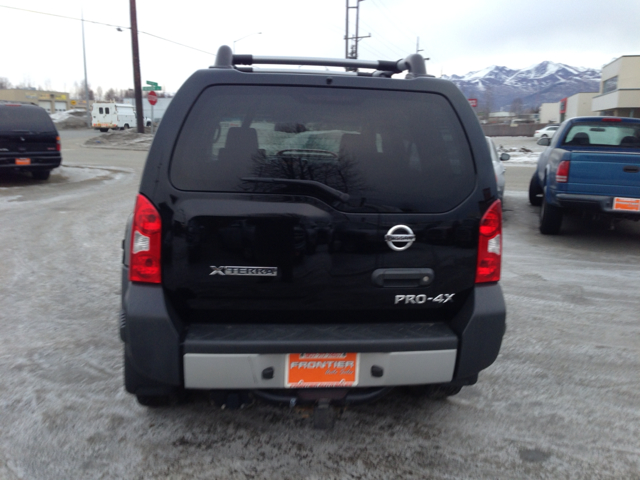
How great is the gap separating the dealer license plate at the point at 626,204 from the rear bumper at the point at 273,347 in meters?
5.56

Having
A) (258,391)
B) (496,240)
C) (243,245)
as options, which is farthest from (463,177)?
(258,391)

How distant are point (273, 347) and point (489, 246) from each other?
3.72ft

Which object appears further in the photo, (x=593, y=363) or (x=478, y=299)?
(x=593, y=363)

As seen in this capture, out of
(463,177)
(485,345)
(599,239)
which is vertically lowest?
(599,239)

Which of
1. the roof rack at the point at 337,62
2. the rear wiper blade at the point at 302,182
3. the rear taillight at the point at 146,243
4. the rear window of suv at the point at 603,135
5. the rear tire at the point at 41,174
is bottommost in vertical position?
the rear tire at the point at 41,174

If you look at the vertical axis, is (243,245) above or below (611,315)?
above

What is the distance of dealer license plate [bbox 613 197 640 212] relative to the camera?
711 cm

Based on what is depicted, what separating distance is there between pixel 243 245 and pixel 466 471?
1.53m

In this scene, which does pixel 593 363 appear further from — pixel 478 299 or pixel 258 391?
pixel 258 391

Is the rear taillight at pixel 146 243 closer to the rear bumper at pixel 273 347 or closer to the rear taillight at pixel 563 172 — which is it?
the rear bumper at pixel 273 347

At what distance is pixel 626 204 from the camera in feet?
23.5

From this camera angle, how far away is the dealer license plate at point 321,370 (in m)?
2.51

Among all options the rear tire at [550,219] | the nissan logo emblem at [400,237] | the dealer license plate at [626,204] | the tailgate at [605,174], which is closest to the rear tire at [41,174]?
the rear tire at [550,219]

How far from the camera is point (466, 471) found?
2678 mm
